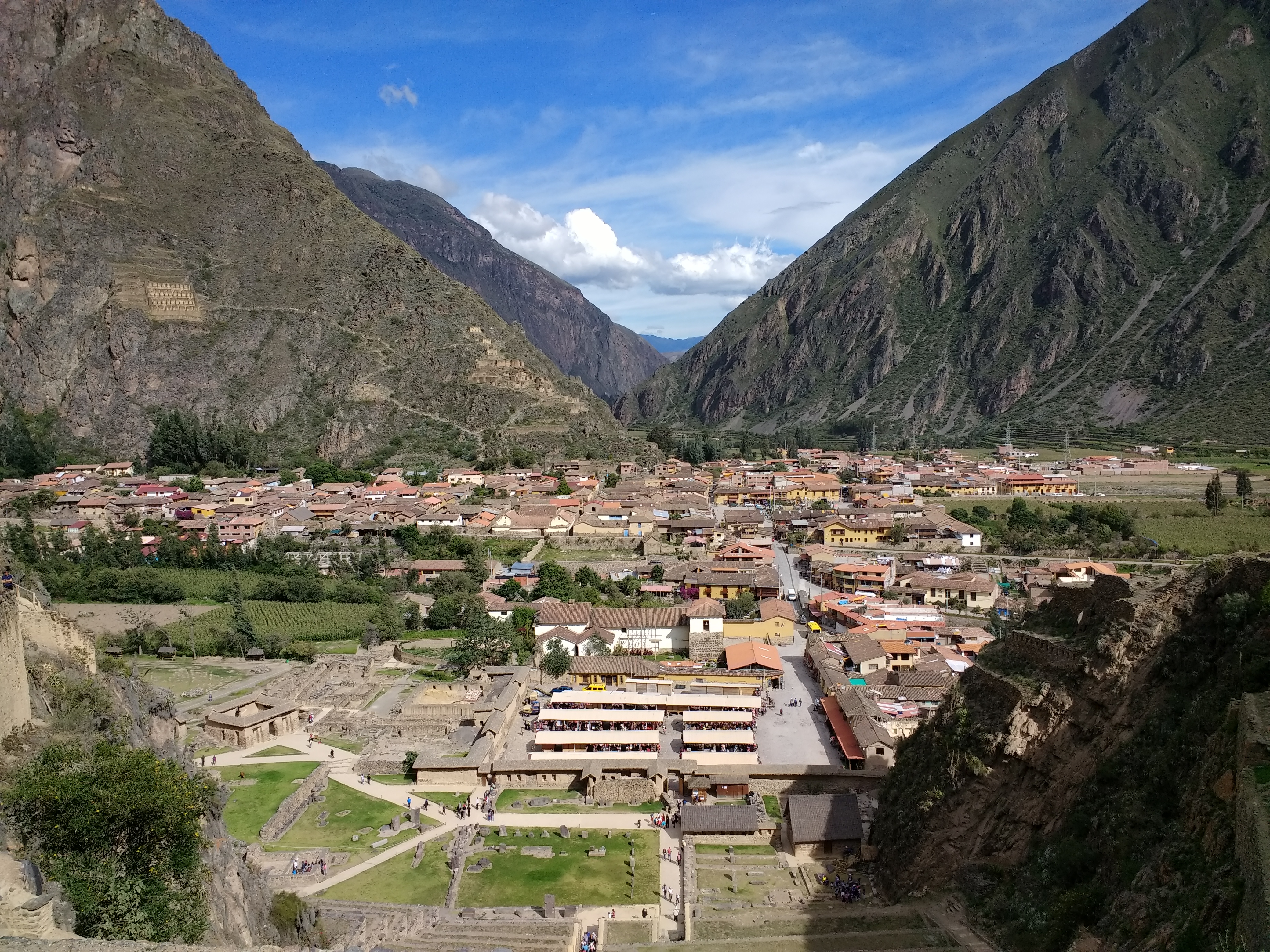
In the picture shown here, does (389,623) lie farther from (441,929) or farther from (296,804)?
(441,929)

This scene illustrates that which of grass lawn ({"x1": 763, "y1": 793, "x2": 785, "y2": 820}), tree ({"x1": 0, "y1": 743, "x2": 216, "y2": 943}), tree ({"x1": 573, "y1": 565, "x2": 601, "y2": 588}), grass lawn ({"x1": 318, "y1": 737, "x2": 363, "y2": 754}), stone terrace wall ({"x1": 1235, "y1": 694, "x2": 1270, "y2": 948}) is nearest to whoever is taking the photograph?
stone terrace wall ({"x1": 1235, "y1": 694, "x2": 1270, "y2": 948})

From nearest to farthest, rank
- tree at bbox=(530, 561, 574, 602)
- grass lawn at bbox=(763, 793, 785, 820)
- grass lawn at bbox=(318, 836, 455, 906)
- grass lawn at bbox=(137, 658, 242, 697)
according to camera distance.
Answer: grass lawn at bbox=(318, 836, 455, 906) < grass lawn at bbox=(763, 793, 785, 820) < grass lawn at bbox=(137, 658, 242, 697) < tree at bbox=(530, 561, 574, 602)

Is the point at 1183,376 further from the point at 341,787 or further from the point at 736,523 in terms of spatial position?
the point at 341,787

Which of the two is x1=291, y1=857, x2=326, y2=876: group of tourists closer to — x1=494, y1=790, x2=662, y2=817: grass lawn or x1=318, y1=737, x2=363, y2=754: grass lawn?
x1=494, y1=790, x2=662, y2=817: grass lawn

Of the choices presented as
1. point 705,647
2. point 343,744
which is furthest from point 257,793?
point 705,647

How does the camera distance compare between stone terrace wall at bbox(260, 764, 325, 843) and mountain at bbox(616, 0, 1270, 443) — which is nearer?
stone terrace wall at bbox(260, 764, 325, 843)

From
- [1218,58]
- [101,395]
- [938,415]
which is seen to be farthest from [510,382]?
[1218,58]

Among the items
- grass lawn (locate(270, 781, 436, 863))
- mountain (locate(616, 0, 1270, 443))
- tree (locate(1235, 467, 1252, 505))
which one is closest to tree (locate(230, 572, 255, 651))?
grass lawn (locate(270, 781, 436, 863))
